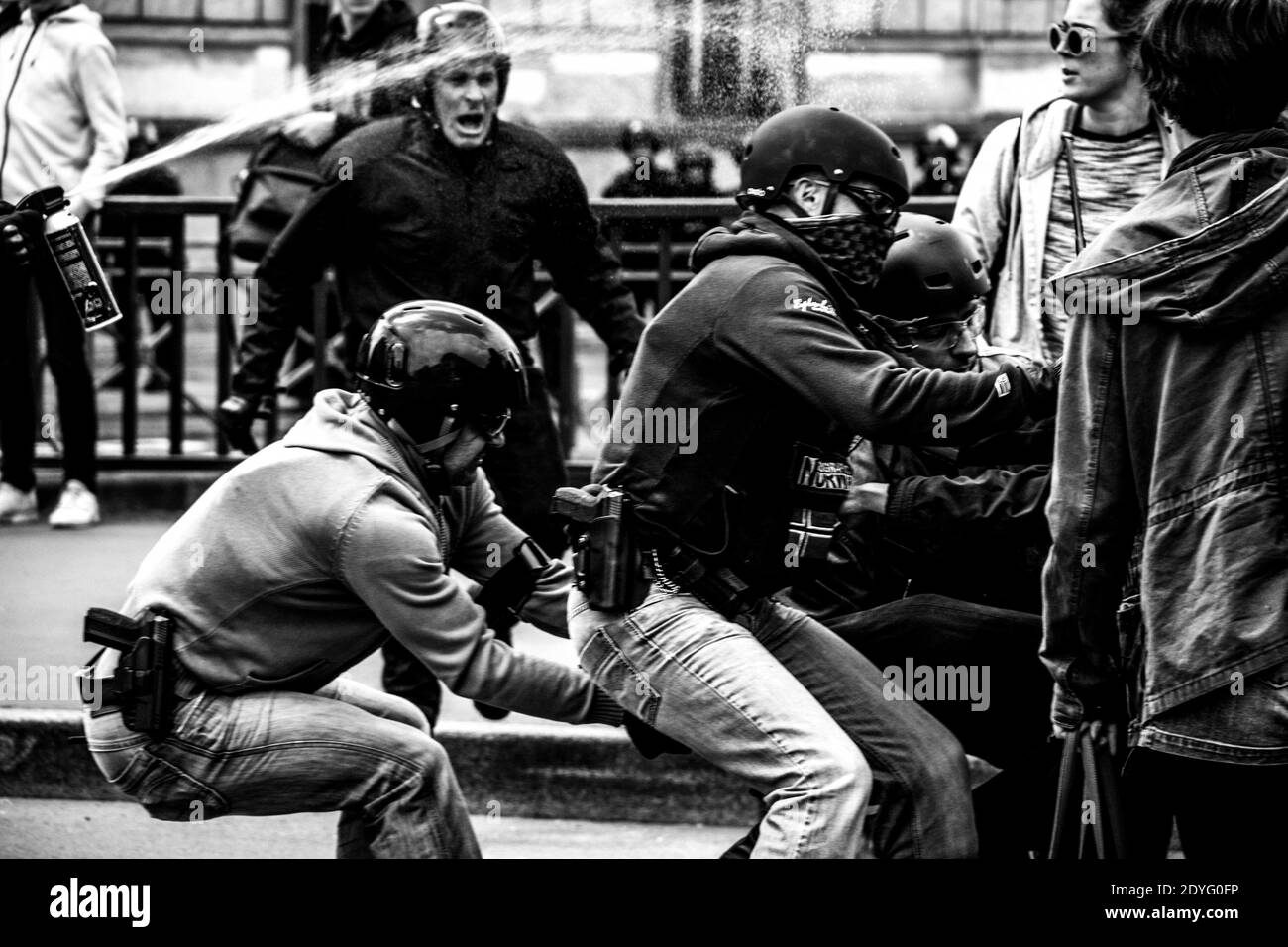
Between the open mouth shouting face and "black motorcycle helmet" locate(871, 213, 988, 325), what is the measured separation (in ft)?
5.66

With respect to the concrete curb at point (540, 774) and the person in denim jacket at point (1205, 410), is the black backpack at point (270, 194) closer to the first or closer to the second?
the concrete curb at point (540, 774)

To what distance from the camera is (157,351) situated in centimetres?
1379

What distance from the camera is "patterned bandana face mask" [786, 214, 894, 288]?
4.12 m

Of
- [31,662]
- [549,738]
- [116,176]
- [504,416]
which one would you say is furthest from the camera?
[116,176]

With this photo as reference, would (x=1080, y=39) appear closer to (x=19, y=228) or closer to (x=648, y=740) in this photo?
(x=648, y=740)

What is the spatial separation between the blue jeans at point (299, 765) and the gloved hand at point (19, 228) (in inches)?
59.7

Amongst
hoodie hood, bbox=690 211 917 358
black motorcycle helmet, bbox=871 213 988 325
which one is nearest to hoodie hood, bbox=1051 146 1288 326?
hoodie hood, bbox=690 211 917 358

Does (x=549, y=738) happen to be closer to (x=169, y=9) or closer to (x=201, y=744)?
(x=201, y=744)

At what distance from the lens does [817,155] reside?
4.11 m

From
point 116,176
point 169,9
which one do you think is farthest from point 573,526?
point 169,9

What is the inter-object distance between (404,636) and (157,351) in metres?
10.1

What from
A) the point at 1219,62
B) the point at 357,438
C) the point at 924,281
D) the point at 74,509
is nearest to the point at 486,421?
the point at 357,438

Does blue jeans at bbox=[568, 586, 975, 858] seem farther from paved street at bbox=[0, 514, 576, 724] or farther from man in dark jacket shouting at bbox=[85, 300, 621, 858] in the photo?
paved street at bbox=[0, 514, 576, 724]

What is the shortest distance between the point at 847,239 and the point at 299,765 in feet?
4.97
